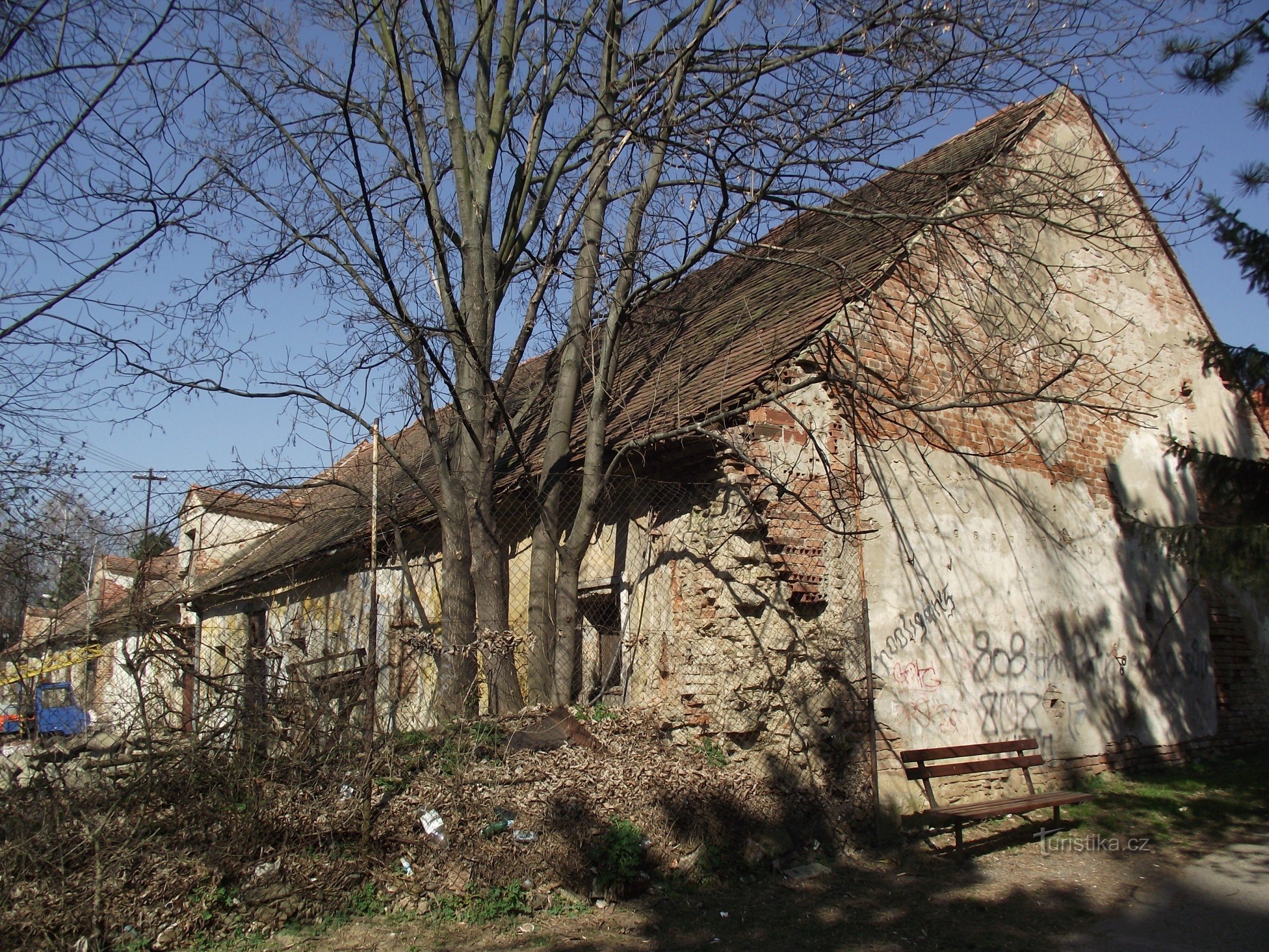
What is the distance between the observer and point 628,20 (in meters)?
8.89

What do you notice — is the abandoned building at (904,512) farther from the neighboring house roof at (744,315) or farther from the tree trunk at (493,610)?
the tree trunk at (493,610)

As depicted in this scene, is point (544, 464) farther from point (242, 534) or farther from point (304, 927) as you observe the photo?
point (242, 534)

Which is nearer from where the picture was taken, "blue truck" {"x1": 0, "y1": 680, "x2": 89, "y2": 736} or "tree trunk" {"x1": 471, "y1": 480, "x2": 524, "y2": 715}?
"blue truck" {"x1": 0, "y1": 680, "x2": 89, "y2": 736}

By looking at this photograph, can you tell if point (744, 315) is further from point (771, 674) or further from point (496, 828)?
point (496, 828)

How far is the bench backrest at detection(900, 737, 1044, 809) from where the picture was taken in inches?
289

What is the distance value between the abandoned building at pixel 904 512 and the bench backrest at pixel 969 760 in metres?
0.22

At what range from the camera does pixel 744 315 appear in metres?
9.52

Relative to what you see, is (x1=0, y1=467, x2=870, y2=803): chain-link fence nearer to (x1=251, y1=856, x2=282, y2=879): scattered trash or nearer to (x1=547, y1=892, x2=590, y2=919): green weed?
(x1=251, y1=856, x2=282, y2=879): scattered trash

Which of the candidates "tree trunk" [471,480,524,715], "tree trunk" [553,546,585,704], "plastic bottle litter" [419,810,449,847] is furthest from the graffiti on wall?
"plastic bottle litter" [419,810,449,847]

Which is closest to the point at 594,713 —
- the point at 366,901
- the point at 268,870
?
the point at 366,901

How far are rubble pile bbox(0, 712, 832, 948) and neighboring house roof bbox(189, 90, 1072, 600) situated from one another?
272 centimetres

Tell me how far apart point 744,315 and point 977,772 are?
15.5 ft

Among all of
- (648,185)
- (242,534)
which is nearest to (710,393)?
(648,185)

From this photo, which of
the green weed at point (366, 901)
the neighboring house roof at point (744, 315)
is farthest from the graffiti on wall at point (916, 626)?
the green weed at point (366, 901)
